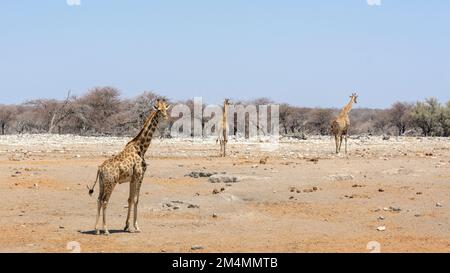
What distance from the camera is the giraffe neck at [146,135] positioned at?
12.4 m

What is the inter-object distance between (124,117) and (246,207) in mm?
39084

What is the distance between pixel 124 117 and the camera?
175ft

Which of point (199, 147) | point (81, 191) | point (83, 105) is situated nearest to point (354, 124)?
point (83, 105)

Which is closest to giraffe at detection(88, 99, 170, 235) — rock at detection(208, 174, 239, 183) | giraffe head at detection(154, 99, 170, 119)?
giraffe head at detection(154, 99, 170, 119)

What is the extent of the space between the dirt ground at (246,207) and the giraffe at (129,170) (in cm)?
56

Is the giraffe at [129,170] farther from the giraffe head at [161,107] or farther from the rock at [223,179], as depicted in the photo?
the rock at [223,179]

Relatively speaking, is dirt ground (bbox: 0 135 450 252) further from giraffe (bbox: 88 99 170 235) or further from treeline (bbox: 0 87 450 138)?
treeline (bbox: 0 87 450 138)

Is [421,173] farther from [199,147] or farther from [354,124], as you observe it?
[354,124]

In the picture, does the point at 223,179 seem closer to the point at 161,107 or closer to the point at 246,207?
the point at 246,207

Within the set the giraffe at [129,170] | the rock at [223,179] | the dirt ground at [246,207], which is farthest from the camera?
the rock at [223,179]

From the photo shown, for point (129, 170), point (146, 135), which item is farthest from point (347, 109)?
point (129, 170)

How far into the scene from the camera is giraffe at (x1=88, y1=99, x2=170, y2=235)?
1188 centimetres

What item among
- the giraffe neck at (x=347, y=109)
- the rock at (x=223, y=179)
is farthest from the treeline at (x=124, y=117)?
the rock at (x=223, y=179)

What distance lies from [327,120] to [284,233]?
52.3m
